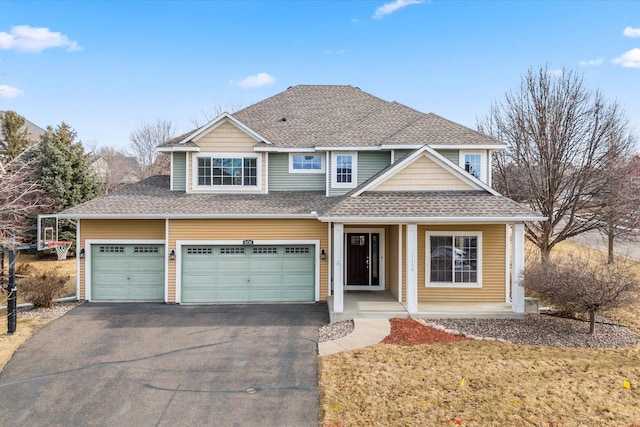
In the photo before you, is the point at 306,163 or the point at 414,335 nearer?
the point at 414,335

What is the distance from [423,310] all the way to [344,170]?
6.28m

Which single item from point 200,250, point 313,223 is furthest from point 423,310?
point 200,250

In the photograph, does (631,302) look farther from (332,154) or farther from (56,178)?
(56,178)

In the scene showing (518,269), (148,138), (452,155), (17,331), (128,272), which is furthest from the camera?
(148,138)

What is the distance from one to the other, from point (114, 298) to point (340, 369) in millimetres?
9628

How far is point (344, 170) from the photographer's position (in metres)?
14.3

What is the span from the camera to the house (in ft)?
36.4

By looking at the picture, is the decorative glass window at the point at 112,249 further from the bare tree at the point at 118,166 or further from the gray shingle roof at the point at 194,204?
the bare tree at the point at 118,166

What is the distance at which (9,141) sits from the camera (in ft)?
88.1

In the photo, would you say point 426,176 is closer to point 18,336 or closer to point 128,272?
point 128,272

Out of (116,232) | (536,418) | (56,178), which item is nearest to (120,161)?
(56,178)

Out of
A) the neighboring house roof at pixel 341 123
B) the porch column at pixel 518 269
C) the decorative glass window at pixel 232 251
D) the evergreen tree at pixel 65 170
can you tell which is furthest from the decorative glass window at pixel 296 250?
the evergreen tree at pixel 65 170

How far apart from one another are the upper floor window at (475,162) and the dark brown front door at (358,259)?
4.74m

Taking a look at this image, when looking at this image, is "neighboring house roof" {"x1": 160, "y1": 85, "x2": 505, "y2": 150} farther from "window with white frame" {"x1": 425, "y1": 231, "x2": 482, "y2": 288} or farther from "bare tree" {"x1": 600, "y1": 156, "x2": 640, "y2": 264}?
"bare tree" {"x1": 600, "y1": 156, "x2": 640, "y2": 264}
